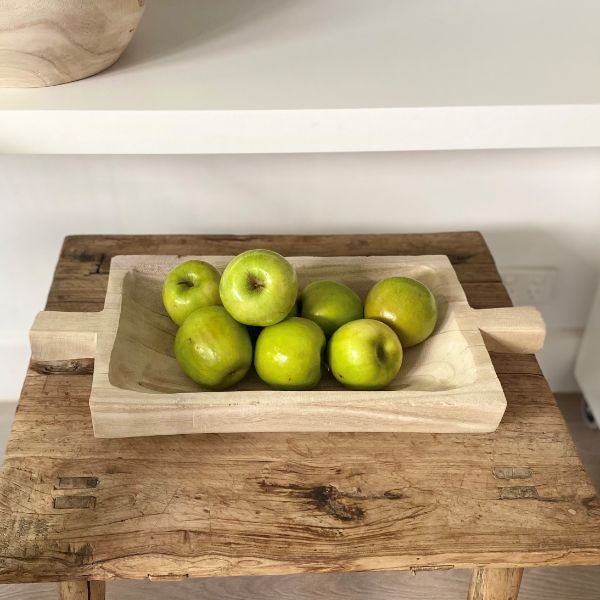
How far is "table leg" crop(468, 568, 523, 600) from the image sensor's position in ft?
2.57

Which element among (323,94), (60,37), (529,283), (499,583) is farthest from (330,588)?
(60,37)

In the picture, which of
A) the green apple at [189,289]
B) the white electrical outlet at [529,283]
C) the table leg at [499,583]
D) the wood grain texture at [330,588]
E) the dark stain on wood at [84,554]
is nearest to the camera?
the dark stain on wood at [84,554]

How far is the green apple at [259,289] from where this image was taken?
82 centimetres

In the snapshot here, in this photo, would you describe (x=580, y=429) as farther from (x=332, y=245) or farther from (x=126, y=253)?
(x=126, y=253)

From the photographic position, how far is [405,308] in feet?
2.85

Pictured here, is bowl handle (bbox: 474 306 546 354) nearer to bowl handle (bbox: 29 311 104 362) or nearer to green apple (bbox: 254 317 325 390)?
green apple (bbox: 254 317 325 390)

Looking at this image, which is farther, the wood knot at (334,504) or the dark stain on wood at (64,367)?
the dark stain on wood at (64,367)

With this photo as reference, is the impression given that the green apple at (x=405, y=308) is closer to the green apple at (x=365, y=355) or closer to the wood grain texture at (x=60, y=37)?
the green apple at (x=365, y=355)

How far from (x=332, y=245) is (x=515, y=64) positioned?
387 millimetres

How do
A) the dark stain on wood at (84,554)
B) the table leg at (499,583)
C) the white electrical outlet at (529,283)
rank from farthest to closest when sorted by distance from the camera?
the white electrical outlet at (529,283) < the table leg at (499,583) < the dark stain on wood at (84,554)

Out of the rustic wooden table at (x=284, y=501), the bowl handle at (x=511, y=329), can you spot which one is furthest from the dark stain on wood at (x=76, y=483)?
the bowl handle at (x=511, y=329)

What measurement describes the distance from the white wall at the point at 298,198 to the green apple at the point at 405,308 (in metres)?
0.43

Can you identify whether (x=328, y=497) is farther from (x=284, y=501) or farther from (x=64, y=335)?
(x=64, y=335)

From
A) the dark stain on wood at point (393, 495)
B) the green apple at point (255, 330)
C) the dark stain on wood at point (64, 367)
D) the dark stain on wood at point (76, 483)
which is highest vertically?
the green apple at point (255, 330)
